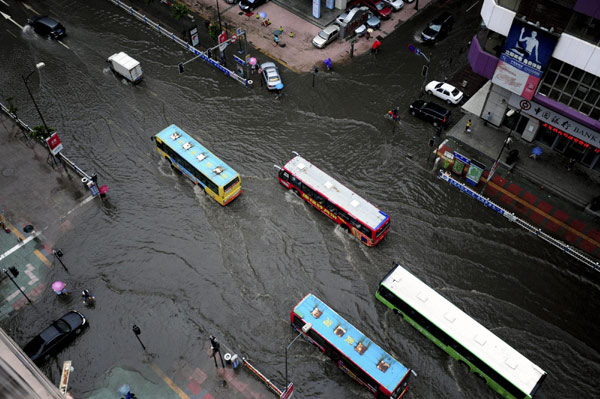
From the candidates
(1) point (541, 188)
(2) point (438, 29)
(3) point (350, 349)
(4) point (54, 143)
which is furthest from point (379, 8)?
(3) point (350, 349)

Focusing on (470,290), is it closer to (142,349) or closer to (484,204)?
(484,204)

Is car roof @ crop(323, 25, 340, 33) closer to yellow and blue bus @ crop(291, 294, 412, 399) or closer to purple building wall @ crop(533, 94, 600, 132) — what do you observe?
purple building wall @ crop(533, 94, 600, 132)

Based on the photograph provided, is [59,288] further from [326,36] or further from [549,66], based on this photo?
[549,66]

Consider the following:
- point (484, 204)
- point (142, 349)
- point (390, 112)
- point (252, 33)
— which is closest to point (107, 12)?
point (252, 33)

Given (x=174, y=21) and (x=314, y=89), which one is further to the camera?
(x=174, y=21)

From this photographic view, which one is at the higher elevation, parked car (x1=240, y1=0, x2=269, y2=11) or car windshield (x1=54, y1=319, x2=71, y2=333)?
parked car (x1=240, y1=0, x2=269, y2=11)

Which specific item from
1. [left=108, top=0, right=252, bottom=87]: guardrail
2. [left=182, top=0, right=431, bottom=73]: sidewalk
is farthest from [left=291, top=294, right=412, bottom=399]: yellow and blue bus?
[left=182, top=0, right=431, bottom=73]: sidewalk
